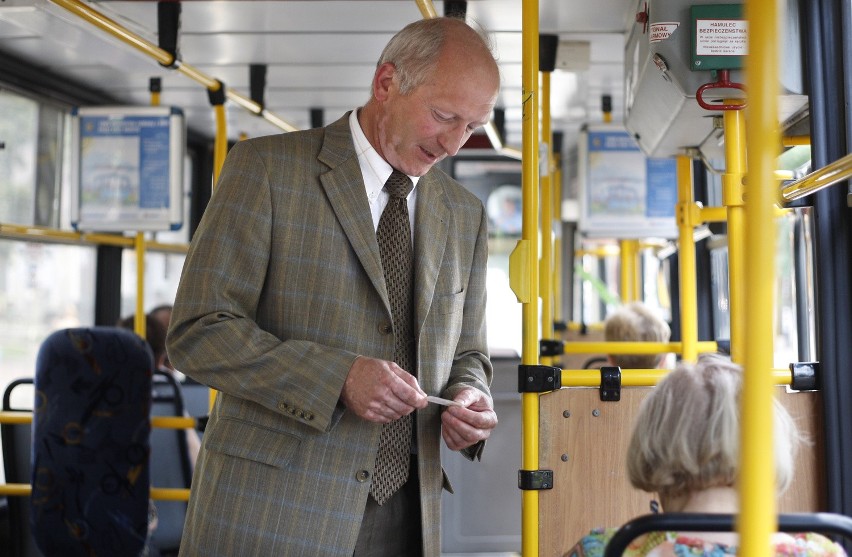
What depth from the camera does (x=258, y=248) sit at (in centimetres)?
177

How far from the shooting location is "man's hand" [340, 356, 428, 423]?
165cm

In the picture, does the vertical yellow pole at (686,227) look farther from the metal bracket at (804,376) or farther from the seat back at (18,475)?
the seat back at (18,475)

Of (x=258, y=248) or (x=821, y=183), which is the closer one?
(x=258, y=248)

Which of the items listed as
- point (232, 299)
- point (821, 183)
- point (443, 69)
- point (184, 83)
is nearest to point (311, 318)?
point (232, 299)

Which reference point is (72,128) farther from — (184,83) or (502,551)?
(502,551)

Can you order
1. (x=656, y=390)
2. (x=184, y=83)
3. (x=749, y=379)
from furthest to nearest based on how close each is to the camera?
(x=184, y=83)
(x=656, y=390)
(x=749, y=379)

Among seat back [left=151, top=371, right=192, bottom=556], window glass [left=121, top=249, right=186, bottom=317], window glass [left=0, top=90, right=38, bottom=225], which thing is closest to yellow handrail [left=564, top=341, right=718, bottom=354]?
seat back [left=151, top=371, right=192, bottom=556]

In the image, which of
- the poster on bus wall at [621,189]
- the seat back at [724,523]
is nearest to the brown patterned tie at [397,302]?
the seat back at [724,523]

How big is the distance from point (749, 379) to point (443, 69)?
1175 mm

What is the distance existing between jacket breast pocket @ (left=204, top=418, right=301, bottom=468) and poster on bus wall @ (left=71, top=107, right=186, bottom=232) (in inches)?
116

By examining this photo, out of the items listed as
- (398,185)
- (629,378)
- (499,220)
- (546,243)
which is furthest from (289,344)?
(499,220)

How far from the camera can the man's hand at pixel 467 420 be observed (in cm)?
186

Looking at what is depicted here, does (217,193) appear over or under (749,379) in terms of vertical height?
over

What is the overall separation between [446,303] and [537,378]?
1.22ft
